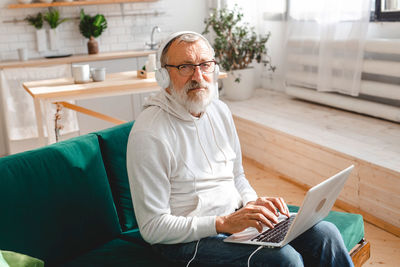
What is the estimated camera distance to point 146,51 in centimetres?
503

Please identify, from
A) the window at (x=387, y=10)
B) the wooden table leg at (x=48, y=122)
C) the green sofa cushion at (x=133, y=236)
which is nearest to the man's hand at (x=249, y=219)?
the green sofa cushion at (x=133, y=236)

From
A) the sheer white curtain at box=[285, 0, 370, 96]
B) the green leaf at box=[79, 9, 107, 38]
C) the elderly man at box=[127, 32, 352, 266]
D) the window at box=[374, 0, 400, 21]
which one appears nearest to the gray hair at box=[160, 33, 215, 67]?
the elderly man at box=[127, 32, 352, 266]

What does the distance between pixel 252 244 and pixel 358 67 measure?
2.73m

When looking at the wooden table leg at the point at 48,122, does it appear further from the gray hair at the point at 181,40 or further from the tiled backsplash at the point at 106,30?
the tiled backsplash at the point at 106,30

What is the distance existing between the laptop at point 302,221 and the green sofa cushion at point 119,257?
14.3 inches

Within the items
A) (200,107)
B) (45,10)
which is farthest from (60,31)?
(200,107)

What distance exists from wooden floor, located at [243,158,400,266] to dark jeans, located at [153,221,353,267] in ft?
3.10

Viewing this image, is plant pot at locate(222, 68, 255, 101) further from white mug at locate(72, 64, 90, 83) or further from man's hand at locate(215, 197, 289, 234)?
man's hand at locate(215, 197, 289, 234)

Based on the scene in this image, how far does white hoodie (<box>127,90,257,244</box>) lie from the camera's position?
5.15 ft

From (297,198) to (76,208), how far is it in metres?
1.91

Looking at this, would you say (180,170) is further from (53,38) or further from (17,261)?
(53,38)

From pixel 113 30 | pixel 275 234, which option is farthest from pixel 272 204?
pixel 113 30

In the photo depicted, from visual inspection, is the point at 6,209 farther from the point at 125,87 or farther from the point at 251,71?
the point at 251,71

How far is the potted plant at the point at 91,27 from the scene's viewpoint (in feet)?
16.4
